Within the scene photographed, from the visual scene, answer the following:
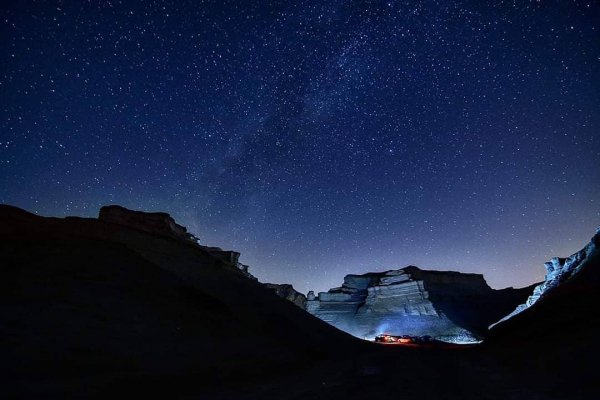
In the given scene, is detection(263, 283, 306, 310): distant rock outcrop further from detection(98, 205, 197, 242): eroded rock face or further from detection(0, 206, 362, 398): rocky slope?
detection(0, 206, 362, 398): rocky slope

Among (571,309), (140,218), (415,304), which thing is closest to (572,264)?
(571,309)

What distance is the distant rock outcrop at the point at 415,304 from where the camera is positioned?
47.2 m

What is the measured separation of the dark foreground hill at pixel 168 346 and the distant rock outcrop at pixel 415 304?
31200 mm

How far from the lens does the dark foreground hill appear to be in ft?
24.6

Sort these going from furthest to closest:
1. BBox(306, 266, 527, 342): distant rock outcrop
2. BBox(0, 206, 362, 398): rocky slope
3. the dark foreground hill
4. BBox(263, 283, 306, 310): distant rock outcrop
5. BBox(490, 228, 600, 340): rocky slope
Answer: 1. BBox(263, 283, 306, 310): distant rock outcrop
2. BBox(306, 266, 527, 342): distant rock outcrop
3. BBox(490, 228, 600, 340): rocky slope
4. BBox(0, 206, 362, 398): rocky slope
5. the dark foreground hill

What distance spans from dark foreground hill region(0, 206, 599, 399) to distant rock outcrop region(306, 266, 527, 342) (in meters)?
31.2

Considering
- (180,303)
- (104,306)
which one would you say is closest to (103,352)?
(104,306)

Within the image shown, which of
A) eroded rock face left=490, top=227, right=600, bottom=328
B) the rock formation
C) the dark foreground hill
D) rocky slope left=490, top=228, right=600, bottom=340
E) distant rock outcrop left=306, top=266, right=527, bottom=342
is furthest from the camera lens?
distant rock outcrop left=306, top=266, right=527, bottom=342

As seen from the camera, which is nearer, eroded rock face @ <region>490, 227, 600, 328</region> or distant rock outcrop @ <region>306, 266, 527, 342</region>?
eroded rock face @ <region>490, 227, 600, 328</region>

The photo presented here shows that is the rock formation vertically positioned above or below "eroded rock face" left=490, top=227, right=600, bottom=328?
above

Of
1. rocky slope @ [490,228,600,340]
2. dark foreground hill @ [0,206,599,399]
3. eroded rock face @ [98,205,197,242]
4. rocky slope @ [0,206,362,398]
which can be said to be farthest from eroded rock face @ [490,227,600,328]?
eroded rock face @ [98,205,197,242]

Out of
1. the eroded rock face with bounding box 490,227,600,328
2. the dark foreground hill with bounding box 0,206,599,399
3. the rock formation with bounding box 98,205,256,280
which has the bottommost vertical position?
the dark foreground hill with bounding box 0,206,599,399

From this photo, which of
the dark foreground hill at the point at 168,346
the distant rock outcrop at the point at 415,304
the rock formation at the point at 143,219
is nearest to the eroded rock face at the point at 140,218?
the rock formation at the point at 143,219

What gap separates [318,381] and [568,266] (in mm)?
28809
